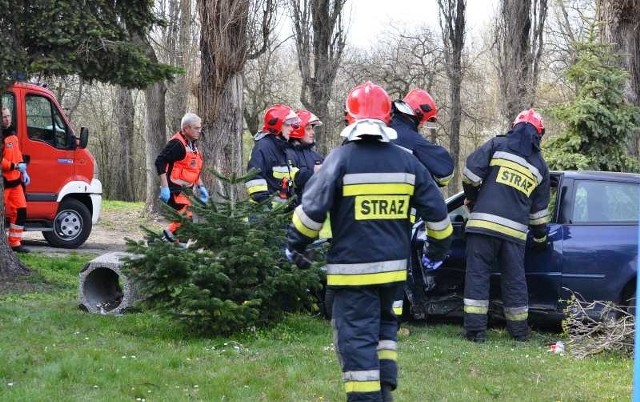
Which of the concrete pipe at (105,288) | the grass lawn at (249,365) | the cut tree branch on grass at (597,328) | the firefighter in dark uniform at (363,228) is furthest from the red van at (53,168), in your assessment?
the firefighter in dark uniform at (363,228)

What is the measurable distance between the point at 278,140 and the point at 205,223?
179 cm

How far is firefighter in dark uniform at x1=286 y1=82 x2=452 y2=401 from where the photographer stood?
463cm

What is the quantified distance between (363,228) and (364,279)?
29 centimetres

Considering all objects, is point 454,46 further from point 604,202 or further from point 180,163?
point 604,202

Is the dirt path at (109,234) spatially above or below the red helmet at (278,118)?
below

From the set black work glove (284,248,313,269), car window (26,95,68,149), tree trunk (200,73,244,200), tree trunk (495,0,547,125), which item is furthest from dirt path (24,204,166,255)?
tree trunk (495,0,547,125)

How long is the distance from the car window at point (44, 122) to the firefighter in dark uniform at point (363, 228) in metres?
9.95

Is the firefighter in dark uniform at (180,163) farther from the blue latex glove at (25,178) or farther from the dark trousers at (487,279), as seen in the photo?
the blue latex glove at (25,178)

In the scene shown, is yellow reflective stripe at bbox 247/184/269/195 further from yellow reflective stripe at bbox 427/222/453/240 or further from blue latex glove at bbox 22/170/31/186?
blue latex glove at bbox 22/170/31/186

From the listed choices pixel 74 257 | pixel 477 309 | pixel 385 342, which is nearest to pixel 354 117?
pixel 385 342

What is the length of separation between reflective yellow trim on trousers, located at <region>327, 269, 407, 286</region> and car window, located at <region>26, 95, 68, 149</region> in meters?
10.1

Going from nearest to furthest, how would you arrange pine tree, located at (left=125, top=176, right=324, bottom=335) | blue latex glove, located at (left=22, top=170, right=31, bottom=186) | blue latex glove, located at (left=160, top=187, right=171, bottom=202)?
pine tree, located at (left=125, top=176, right=324, bottom=335) < blue latex glove, located at (left=160, top=187, right=171, bottom=202) < blue latex glove, located at (left=22, top=170, right=31, bottom=186)

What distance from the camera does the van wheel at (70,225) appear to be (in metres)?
14.1

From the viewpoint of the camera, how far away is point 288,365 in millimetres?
6250
